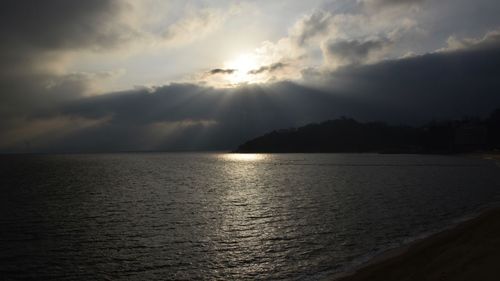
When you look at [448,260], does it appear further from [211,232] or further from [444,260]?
[211,232]

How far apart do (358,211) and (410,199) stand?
16.1 meters

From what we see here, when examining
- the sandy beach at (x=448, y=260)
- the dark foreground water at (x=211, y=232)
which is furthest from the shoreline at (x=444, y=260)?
the dark foreground water at (x=211, y=232)

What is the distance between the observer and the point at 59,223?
43.0 meters

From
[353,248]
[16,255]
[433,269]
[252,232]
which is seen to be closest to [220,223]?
[252,232]

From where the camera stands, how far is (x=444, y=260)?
856 inches

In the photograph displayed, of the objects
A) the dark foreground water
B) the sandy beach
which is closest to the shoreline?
the sandy beach

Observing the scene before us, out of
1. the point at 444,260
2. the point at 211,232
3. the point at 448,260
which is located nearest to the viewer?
the point at 448,260

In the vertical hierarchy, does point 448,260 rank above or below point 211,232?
above

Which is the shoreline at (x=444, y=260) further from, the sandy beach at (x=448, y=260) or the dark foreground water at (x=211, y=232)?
the dark foreground water at (x=211, y=232)

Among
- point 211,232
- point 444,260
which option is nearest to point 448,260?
point 444,260

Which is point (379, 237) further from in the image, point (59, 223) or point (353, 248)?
point (59, 223)

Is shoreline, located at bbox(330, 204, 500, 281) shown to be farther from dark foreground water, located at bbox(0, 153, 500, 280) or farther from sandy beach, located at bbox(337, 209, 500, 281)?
dark foreground water, located at bbox(0, 153, 500, 280)

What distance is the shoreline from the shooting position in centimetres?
1833

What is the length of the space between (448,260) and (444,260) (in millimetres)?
259
